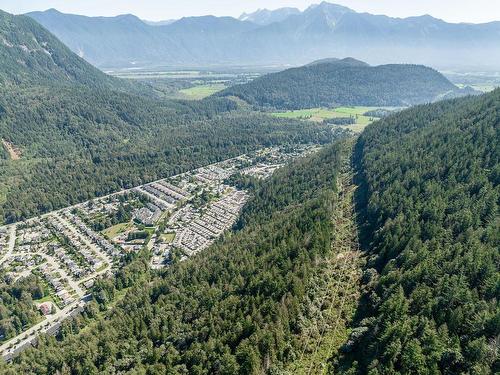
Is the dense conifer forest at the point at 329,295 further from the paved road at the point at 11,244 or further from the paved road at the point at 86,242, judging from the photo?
the paved road at the point at 11,244

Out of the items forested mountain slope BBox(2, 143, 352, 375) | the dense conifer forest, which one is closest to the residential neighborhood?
the dense conifer forest

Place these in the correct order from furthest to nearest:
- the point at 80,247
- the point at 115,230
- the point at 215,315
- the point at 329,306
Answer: the point at 115,230 → the point at 80,247 → the point at 215,315 → the point at 329,306

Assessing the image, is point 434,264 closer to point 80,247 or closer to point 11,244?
point 80,247

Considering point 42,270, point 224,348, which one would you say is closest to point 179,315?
point 224,348

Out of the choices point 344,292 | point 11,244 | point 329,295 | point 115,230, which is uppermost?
point 344,292

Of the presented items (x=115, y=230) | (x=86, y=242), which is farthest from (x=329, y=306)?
(x=115, y=230)

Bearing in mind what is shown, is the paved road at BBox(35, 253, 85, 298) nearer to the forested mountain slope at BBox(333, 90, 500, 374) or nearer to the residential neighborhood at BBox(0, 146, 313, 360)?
the residential neighborhood at BBox(0, 146, 313, 360)

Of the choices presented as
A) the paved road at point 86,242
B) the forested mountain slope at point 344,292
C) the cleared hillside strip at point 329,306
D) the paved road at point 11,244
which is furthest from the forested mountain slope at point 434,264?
the paved road at point 11,244
